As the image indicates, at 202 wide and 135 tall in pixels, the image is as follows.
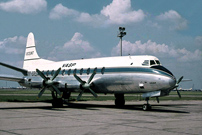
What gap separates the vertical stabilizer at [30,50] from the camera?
3510 cm

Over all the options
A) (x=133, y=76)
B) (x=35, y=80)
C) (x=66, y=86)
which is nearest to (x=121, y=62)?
(x=133, y=76)

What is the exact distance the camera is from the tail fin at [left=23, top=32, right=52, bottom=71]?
33.7 metres

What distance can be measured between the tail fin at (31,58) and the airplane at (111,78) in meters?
3.77

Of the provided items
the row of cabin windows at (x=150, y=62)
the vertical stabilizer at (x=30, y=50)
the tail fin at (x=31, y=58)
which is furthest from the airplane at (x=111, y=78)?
the vertical stabilizer at (x=30, y=50)

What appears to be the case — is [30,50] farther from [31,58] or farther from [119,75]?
[119,75]

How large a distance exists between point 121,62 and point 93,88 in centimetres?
392

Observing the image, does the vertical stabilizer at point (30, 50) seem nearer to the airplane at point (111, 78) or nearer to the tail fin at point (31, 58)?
the tail fin at point (31, 58)

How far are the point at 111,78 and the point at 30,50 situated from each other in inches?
654

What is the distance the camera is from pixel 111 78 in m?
23.6

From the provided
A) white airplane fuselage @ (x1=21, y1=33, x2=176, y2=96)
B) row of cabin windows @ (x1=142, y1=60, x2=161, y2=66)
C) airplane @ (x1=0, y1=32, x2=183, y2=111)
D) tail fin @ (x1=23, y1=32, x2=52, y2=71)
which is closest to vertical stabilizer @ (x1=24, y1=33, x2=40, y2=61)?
tail fin @ (x1=23, y1=32, x2=52, y2=71)

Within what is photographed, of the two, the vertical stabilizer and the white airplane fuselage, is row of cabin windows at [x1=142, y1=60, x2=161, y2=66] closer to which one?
the white airplane fuselage

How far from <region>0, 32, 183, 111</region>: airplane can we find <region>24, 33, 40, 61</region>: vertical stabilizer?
17.5ft

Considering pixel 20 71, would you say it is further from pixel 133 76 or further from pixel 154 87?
pixel 154 87

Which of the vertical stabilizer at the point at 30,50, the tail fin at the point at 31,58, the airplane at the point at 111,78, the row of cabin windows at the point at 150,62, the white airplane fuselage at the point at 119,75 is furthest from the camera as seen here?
the vertical stabilizer at the point at 30,50
